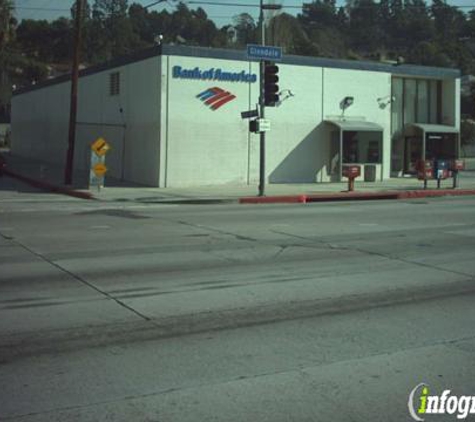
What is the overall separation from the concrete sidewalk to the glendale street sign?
478 cm

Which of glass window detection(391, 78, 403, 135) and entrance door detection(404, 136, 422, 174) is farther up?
glass window detection(391, 78, 403, 135)

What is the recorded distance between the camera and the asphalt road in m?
4.87

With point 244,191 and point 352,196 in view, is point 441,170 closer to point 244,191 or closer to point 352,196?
point 352,196

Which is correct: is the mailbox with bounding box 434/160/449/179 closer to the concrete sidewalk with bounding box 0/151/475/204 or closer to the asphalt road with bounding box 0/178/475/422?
the concrete sidewalk with bounding box 0/151/475/204

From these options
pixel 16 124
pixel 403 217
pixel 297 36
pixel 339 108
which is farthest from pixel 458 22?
pixel 403 217

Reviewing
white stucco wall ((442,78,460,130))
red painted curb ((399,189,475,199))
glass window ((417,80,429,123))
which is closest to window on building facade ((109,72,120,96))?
red painted curb ((399,189,475,199))

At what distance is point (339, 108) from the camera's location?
3250 cm

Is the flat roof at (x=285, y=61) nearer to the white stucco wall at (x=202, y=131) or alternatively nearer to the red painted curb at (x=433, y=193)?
the white stucco wall at (x=202, y=131)

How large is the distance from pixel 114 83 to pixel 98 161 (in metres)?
8.43

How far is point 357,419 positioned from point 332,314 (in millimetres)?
2795

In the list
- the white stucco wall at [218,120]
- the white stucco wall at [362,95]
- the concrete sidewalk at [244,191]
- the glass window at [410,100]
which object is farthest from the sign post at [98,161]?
the glass window at [410,100]

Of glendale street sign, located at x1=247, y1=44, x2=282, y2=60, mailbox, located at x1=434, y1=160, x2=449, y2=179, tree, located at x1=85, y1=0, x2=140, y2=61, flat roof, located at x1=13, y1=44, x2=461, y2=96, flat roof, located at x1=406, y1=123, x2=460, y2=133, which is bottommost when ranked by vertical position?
mailbox, located at x1=434, y1=160, x2=449, y2=179

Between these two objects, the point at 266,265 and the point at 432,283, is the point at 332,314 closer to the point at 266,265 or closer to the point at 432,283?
the point at 432,283

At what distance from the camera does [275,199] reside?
2405 cm
